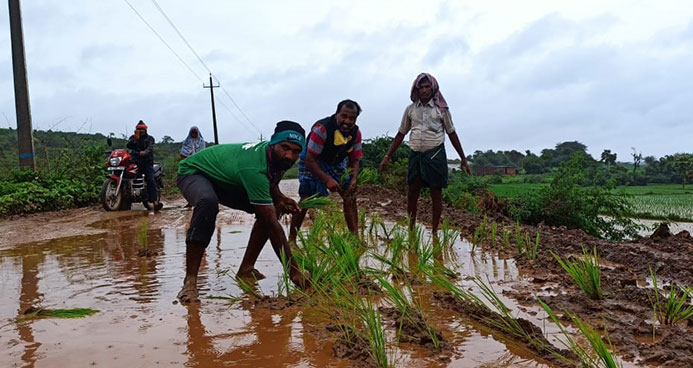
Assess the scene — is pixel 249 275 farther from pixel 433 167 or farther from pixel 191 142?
pixel 191 142

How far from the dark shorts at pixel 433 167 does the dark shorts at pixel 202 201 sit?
2221mm

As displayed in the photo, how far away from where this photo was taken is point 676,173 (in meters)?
29.4

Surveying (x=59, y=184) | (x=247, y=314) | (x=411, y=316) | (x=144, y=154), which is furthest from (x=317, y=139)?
(x=59, y=184)

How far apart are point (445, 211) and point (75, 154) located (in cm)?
721

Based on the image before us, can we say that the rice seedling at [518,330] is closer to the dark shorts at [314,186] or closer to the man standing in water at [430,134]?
the dark shorts at [314,186]

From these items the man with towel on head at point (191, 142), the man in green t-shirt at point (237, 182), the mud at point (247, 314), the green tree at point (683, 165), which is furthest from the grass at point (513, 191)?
the green tree at point (683, 165)

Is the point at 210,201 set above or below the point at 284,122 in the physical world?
below

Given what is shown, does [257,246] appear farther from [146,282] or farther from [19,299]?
[19,299]

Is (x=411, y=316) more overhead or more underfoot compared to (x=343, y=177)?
more underfoot

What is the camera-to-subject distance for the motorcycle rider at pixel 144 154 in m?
8.96

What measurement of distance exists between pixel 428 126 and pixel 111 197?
5.77 meters

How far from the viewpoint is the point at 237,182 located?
350 centimetres

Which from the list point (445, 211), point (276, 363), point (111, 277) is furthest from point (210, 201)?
point (445, 211)

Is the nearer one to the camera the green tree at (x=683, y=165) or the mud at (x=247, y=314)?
the mud at (x=247, y=314)
